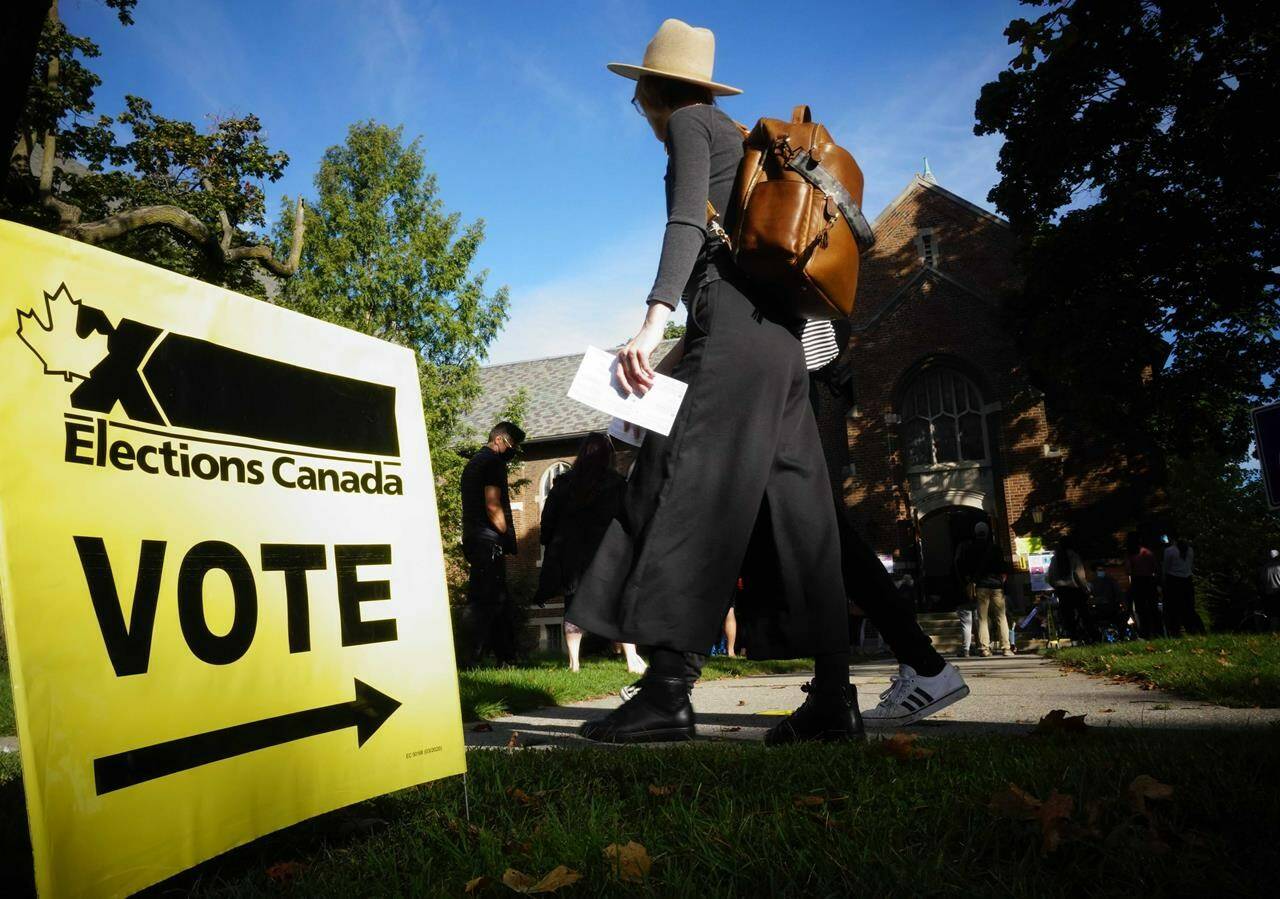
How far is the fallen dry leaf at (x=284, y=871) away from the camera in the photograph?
1710 mm

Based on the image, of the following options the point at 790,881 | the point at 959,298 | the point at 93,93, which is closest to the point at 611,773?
the point at 790,881

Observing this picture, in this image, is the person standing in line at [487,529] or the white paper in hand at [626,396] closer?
the white paper in hand at [626,396]

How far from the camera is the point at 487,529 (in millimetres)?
8125

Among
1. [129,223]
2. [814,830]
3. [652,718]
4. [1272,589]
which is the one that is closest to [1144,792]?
[814,830]

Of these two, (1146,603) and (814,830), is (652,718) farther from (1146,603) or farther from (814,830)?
(1146,603)

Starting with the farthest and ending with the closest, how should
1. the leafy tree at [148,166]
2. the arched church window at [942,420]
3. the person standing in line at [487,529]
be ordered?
the arched church window at [942,420] → the leafy tree at [148,166] → the person standing in line at [487,529]

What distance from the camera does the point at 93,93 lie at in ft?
53.4

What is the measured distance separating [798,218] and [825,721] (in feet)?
5.03

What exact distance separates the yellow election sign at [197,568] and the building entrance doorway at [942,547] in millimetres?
26450

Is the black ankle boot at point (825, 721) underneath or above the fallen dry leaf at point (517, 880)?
underneath

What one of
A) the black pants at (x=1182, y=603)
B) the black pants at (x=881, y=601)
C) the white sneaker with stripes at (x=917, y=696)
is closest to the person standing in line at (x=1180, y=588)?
the black pants at (x=1182, y=603)

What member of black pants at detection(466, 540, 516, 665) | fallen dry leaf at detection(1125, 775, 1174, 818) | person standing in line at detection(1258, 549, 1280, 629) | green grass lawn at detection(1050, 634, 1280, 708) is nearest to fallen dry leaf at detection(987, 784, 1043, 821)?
fallen dry leaf at detection(1125, 775, 1174, 818)

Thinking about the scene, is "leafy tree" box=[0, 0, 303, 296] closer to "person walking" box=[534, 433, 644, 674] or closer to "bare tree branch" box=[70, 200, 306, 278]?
"bare tree branch" box=[70, 200, 306, 278]

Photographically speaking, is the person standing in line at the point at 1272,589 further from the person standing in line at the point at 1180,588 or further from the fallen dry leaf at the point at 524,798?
the fallen dry leaf at the point at 524,798
